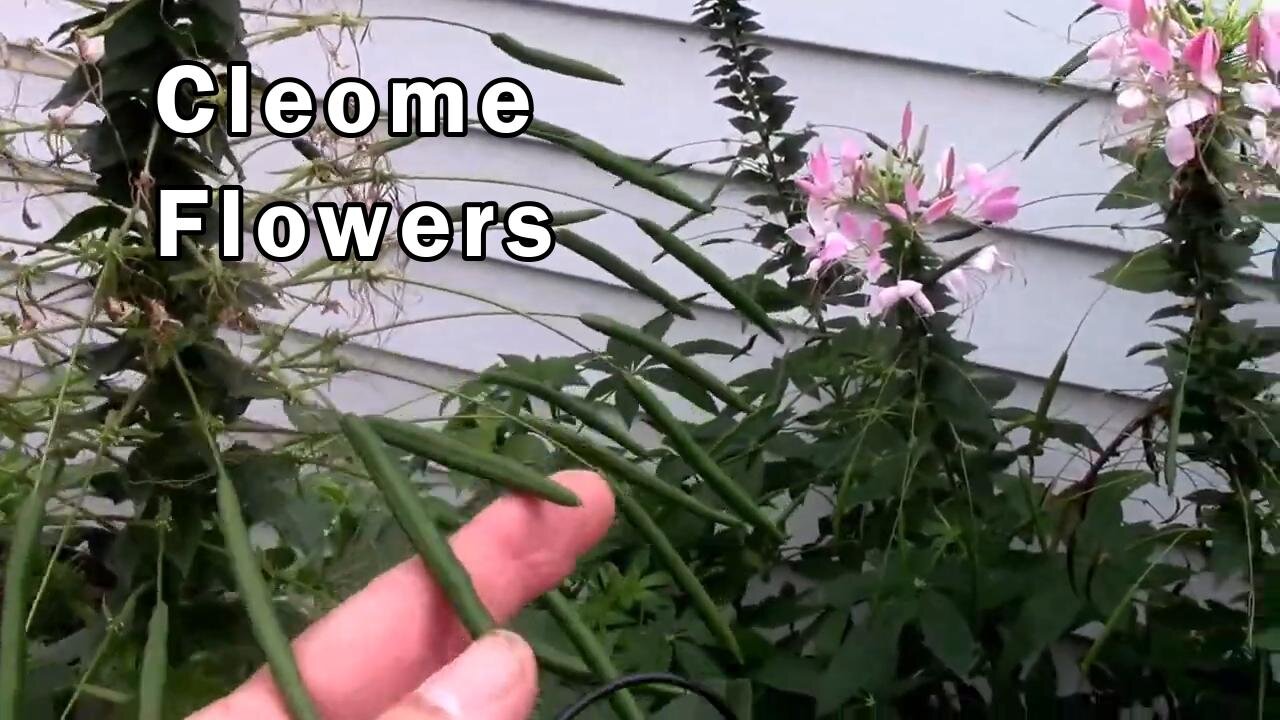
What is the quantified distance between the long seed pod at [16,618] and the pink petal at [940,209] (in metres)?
0.46

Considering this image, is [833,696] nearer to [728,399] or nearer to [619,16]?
[728,399]

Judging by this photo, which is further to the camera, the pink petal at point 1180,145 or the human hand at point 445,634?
the pink petal at point 1180,145

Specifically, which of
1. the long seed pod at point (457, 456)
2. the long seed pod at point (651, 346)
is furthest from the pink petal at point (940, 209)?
the long seed pod at point (457, 456)

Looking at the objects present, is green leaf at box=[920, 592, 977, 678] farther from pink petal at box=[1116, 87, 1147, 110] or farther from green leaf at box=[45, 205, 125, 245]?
green leaf at box=[45, 205, 125, 245]

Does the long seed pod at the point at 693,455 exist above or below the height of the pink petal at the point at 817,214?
below

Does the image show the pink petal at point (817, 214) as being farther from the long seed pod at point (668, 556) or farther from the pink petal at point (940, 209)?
the long seed pod at point (668, 556)

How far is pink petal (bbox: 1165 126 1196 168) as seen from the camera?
0.48 metres

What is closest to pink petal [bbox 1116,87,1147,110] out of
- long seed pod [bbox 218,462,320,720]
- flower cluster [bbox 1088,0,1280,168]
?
flower cluster [bbox 1088,0,1280,168]

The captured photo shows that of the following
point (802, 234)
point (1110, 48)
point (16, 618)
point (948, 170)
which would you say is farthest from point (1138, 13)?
point (16, 618)

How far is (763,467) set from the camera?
0.71 metres

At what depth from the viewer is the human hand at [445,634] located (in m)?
0.31

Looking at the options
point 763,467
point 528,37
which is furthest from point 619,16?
point 763,467

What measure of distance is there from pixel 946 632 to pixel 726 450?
0.61 feet

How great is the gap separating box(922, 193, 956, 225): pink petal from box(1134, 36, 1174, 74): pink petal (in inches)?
4.6
